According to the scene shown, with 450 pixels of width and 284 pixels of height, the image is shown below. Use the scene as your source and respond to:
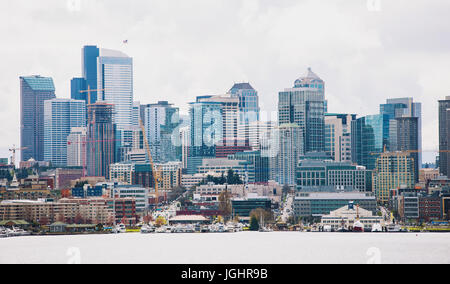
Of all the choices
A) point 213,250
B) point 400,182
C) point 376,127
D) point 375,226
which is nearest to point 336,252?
point 213,250

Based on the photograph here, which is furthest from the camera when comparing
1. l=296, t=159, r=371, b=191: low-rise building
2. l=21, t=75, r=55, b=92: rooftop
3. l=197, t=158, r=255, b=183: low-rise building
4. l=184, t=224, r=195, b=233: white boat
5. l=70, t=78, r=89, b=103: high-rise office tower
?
l=70, t=78, r=89, b=103: high-rise office tower

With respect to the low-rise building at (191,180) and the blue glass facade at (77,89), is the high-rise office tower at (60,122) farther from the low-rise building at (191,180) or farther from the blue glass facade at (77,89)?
the low-rise building at (191,180)

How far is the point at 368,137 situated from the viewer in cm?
3641

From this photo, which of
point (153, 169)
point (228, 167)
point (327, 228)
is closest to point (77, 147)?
point (228, 167)

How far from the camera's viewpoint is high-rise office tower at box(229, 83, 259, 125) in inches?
1683

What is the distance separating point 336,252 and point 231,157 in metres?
24.1

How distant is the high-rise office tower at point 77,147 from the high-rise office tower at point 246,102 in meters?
6.98

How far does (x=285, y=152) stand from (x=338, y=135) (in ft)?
8.00

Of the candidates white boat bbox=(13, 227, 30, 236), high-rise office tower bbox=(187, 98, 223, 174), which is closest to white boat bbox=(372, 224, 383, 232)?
white boat bbox=(13, 227, 30, 236)

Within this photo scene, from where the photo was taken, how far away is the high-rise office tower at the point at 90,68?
45250 millimetres

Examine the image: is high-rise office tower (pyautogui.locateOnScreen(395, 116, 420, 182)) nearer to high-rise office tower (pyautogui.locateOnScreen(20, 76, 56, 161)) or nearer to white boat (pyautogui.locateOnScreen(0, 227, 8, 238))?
white boat (pyautogui.locateOnScreen(0, 227, 8, 238))

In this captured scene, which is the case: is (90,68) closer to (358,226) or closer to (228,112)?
(228,112)

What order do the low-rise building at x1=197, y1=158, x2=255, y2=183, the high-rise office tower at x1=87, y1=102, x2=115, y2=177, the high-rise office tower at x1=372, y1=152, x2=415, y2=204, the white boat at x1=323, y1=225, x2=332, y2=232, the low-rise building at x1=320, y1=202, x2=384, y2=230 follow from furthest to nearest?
the high-rise office tower at x1=87, y1=102, x2=115, y2=177 → the low-rise building at x1=197, y1=158, x2=255, y2=183 → the high-rise office tower at x1=372, y1=152, x2=415, y2=204 → the low-rise building at x1=320, y1=202, x2=384, y2=230 → the white boat at x1=323, y1=225, x2=332, y2=232

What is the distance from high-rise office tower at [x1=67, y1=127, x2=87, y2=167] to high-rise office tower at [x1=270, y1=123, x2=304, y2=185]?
874cm
